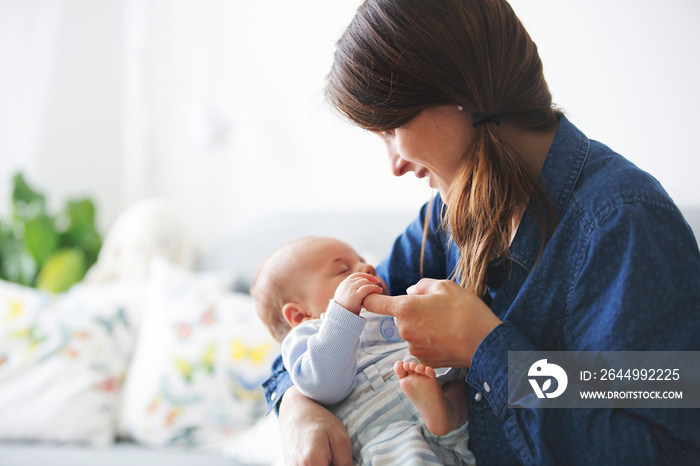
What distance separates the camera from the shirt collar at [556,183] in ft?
3.01

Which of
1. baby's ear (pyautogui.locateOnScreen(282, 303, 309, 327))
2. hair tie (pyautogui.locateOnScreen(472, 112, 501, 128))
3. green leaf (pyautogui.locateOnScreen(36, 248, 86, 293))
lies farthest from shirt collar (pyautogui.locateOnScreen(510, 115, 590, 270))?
green leaf (pyautogui.locateOnScreen(36, 248, 86, 293))

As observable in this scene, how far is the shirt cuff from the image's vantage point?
2.77 feet

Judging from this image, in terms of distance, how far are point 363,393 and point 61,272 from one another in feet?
7.07

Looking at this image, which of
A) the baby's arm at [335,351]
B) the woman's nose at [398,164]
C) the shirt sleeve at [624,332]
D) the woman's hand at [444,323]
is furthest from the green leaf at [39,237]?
the shirt sleeve at [624,332]

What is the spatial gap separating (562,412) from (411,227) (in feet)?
1.88

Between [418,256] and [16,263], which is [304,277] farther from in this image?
[16,263]

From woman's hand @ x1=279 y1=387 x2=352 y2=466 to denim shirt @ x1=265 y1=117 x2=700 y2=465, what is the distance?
0.22 m

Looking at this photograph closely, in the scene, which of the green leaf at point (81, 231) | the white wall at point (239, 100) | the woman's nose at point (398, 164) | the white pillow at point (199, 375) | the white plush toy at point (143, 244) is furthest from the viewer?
the green leaf at point (81, 231)

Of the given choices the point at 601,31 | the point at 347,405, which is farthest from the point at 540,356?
the point at 601,31

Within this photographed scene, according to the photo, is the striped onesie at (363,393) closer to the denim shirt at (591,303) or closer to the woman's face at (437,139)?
the denim shirt at (591,303)

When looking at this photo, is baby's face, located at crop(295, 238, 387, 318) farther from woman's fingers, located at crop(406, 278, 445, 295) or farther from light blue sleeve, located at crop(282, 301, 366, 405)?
woman's fingers, located at crop(406, 278, 445, 295)

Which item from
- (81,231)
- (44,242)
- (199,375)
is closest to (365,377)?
(199,375)

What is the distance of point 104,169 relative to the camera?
3.79 meters

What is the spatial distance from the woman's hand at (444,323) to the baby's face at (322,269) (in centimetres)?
31
